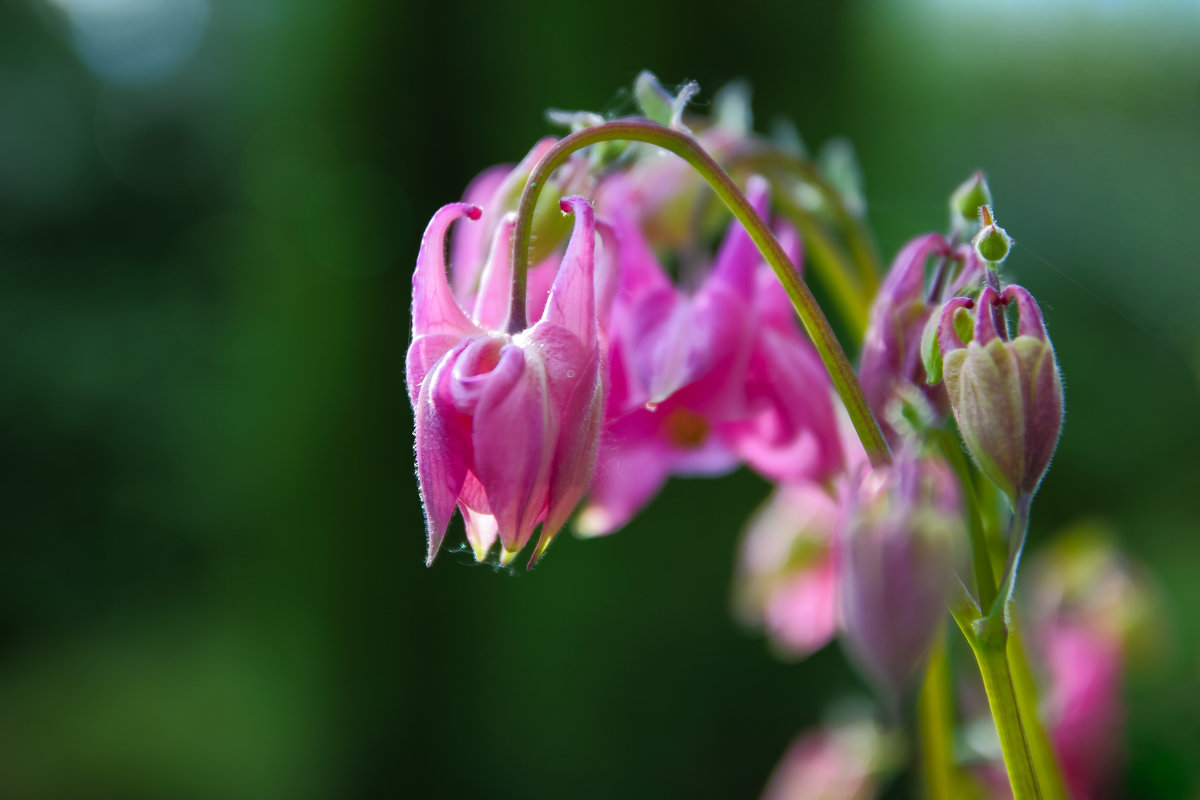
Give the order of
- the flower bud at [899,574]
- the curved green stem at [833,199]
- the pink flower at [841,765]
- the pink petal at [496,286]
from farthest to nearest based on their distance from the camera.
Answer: the pink flower at [841,765] < the curved green stem at [833,199] < the pink petal at [496,286] < the flower bud at [899,574]

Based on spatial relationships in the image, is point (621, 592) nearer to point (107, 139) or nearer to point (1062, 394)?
point (107, 139)

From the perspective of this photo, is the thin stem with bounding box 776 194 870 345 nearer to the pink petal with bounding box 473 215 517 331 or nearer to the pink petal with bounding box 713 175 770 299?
the pink petal with bounding box 713 175 770 299

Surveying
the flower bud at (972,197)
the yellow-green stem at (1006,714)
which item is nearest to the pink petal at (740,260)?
the flower bud at (972,197)

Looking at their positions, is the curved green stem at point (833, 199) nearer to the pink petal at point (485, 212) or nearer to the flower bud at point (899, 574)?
the pink petal at point (485, 212)

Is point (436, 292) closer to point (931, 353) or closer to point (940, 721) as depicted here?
point (931, 353)

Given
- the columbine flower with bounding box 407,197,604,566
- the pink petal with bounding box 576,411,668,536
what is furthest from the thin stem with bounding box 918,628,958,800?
the columbine flower with bounding box 407,197,604,566

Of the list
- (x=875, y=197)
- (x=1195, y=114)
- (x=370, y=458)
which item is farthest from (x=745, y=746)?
(x=1195, y=114)
